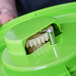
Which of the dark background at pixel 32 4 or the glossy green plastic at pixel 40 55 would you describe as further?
the dark background at pixel 32 4

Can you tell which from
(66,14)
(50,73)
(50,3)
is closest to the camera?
(50,73)

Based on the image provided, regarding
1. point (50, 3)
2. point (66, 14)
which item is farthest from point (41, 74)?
point (50, 3)

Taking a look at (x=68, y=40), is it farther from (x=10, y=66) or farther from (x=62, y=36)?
(x=10, y=66)

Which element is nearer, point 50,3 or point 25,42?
point 25,42

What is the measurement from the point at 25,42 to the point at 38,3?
1.26ft

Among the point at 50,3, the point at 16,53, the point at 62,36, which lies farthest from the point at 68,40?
the point at 50,3

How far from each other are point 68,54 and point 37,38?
102 mm

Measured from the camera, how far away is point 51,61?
1.14ft

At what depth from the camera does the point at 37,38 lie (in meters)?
0.41

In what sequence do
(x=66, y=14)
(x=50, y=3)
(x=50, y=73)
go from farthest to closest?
(x=50, y=3), (x=66, y=14), (x=50, y=73)

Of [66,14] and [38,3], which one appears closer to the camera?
[66,14]

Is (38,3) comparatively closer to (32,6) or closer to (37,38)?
(32,6)

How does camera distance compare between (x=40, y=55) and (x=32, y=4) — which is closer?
(x=40, y=55)

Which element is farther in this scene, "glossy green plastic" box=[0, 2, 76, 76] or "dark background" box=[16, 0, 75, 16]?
"dark background" box=[16, 0, 75, 16]
